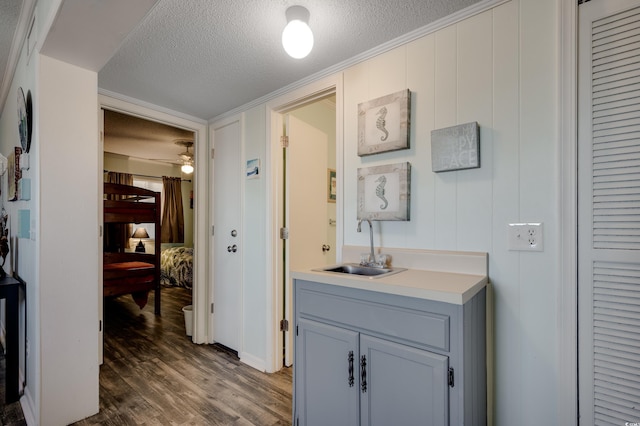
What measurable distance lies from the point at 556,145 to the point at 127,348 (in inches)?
139

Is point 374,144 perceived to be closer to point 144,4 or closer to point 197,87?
point 144,4

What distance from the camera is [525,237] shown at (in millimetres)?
1388

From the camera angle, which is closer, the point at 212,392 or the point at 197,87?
the point at 212,392

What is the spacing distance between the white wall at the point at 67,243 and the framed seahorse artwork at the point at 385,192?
1.63m

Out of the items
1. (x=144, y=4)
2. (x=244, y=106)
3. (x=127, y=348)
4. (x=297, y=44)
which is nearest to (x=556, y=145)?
(x=297, y=44)

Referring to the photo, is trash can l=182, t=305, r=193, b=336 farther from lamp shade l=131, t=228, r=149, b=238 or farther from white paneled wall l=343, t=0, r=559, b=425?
lamp shade l=131, t=228, r=149, b=238

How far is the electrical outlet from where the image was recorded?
1.35 meters

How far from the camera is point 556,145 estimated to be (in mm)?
1317

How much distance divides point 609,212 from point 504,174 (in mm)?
404

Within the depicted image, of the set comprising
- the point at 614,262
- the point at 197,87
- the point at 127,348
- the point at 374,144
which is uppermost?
the point at 197,87

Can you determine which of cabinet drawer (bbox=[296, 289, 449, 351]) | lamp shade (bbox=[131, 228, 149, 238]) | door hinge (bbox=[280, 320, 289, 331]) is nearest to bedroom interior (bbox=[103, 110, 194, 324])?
lamp shade (bbox=[131, 228, 149, 238])

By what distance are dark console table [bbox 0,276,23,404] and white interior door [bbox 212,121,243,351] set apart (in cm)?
138

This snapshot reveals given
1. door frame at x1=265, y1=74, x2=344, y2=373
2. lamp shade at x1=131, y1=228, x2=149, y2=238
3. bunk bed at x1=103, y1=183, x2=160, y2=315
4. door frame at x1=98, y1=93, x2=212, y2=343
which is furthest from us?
lamp shade at x1=131, y1=228, x2=149, y2=238

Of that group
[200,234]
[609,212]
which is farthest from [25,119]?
[609,212]
